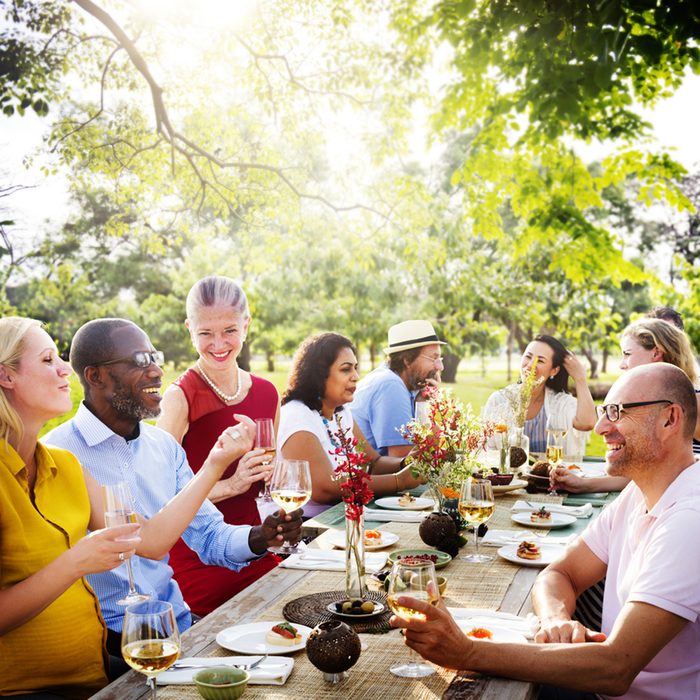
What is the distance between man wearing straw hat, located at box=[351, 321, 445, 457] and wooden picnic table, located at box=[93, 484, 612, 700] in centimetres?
213

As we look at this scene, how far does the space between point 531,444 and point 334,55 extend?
8696 mm

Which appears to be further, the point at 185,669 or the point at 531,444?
the point at 531,444

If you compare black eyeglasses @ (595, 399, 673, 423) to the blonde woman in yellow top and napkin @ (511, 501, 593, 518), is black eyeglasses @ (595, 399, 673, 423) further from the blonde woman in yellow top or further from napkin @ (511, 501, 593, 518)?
napkin @ (511, 501, 593, 518)

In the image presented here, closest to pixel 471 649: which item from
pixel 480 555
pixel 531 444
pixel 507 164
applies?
pixel 480 555

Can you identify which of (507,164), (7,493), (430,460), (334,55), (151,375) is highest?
(334,55)

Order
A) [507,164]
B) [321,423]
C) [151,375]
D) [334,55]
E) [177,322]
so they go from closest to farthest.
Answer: [151,375] < [321,423] < [507,164] < [334,55] < [177,322]

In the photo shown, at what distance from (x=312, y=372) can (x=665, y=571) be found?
2821mm

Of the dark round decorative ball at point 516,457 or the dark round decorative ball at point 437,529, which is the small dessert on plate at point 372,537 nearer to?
the dark round decorative ball at point 437,529

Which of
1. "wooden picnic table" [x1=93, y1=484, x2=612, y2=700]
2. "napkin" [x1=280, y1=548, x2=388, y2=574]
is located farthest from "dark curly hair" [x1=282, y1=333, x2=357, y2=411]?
"napkin" [x1=280, y1=548, x2=388, y2=574]

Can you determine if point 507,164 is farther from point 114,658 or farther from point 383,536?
point 114,658

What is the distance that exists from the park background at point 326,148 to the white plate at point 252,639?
12.5 ft

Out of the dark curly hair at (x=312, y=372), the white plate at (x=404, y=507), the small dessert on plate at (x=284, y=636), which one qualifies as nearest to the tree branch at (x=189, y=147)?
the dark curly hair at (x=312, y=372)

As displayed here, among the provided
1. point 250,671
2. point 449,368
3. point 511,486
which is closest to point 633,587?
point 250,671

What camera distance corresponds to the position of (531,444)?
5.92 metres
